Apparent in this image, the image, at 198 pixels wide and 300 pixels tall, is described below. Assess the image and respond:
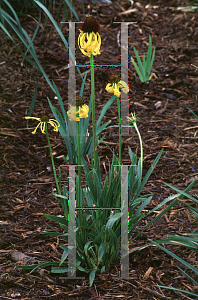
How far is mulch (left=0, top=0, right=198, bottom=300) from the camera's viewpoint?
1.26 metres

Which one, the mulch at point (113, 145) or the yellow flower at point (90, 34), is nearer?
the yellow flower at point (90, 34)

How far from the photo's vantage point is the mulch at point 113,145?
1.26 meters

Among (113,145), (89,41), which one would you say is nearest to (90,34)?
(89,41)

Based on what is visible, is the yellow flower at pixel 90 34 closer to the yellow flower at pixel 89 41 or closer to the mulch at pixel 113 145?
the yellow flower at pixel 89 41

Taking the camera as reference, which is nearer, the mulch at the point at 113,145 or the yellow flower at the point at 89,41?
the yellow flower at the point at 89,41

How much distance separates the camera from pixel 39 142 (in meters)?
2.01

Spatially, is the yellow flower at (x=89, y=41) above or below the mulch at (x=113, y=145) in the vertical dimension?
above

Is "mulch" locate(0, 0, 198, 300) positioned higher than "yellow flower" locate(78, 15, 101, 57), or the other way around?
"yellow flower" locate(78, 15, 101, 57)

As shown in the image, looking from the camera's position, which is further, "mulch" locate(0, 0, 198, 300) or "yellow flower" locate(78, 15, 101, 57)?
"mulch" locate(0, 0, 198, 300)

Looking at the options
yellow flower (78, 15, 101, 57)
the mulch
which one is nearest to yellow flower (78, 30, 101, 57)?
yellow flower (78, 15, 101, 57)

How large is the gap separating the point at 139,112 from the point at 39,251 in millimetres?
1179

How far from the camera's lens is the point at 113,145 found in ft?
6.44

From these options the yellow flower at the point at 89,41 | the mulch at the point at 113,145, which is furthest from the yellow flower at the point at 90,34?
the mulch at the point at 113,145

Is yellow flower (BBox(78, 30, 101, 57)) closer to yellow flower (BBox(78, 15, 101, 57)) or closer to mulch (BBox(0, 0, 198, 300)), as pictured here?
yellow flower (BBox(78, 15, 101, 57))
